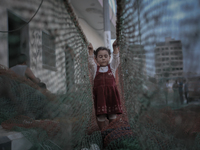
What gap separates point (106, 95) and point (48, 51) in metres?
0.83

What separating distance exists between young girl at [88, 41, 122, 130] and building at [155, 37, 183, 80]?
1175 millimetres

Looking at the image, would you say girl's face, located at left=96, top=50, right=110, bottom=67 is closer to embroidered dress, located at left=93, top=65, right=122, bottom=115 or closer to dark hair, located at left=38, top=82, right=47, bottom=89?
embroidered dress, located at left=93, top=65, right=122, bottom=115

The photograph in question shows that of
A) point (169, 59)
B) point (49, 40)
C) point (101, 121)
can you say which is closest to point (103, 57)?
point (101, 121)

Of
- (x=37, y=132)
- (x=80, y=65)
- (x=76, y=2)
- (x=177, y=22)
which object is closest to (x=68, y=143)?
(x=37, y=132)

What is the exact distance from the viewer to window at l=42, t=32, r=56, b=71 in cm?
143

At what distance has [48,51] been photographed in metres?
1.46

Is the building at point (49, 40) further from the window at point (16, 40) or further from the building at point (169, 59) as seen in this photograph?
the building at point (169, 59)

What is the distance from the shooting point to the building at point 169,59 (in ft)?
2.24

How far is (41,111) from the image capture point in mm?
1656

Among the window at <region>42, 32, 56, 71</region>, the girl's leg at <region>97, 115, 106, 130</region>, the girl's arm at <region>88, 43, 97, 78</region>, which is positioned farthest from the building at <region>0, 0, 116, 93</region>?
the girl's leg at <region>97, 115, 106, 130</region>

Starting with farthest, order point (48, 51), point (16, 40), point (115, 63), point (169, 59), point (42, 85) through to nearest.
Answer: point (115, 63) < point (16, 40) < point (42, 85) < point (48, 51) < point (169, 59)

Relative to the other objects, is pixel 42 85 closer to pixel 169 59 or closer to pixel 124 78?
pixel 124 78

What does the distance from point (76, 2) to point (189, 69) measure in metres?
6.02

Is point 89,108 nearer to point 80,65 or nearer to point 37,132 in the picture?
point 80,65
